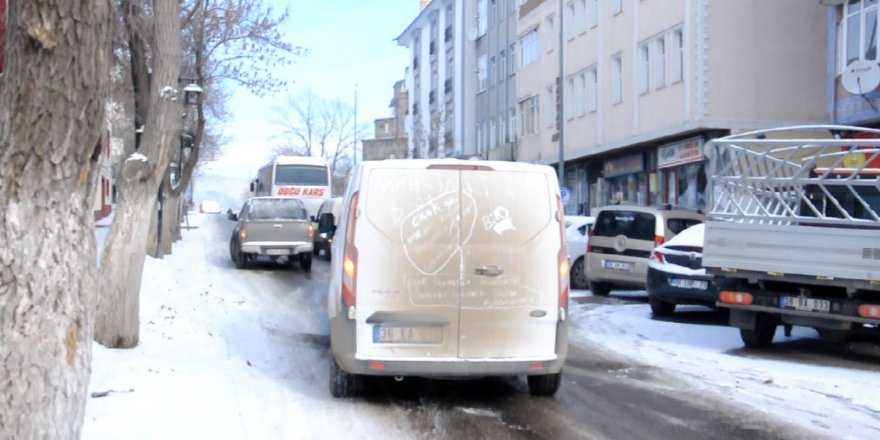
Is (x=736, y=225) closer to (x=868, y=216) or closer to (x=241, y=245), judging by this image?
(x=868, y=216)

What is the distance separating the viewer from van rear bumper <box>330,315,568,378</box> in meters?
7.65

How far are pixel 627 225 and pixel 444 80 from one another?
38.6m

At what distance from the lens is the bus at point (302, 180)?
1389 inches

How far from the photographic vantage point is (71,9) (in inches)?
165

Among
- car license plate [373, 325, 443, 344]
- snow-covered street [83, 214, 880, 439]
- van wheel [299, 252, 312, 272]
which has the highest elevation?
car license plate [373, 325, 443, 344]

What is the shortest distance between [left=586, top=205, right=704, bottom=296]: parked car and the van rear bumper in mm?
9840

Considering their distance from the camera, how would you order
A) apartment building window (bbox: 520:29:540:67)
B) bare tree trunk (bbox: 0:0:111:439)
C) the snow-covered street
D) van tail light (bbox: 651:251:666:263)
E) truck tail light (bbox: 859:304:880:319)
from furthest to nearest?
apartment building window (bbox: 520:29:540:67)
van tail light (bbox: 651:251:666:263)
truck tail light (bbox: 859:304:880:319)
the snow-covered street
bare tree trunk (bbox: 0:0:111:439)

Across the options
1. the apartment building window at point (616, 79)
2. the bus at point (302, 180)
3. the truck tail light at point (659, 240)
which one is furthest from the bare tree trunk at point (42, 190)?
the bus at point (302, 180)

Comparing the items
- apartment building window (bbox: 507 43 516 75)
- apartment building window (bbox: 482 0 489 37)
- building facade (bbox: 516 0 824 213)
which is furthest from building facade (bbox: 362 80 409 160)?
building facade (bbox: 516 0 824 213)

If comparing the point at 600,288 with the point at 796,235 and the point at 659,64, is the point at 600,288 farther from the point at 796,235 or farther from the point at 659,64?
the point at 659,64

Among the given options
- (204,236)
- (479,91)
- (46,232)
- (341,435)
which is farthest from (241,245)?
(479,91)

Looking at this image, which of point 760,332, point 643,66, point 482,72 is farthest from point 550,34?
point 760,332

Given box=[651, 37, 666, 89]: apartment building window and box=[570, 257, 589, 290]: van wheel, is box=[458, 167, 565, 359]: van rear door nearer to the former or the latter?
box=[570, 257, 589, 290]: van wheel

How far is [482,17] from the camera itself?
50094 millimetres
